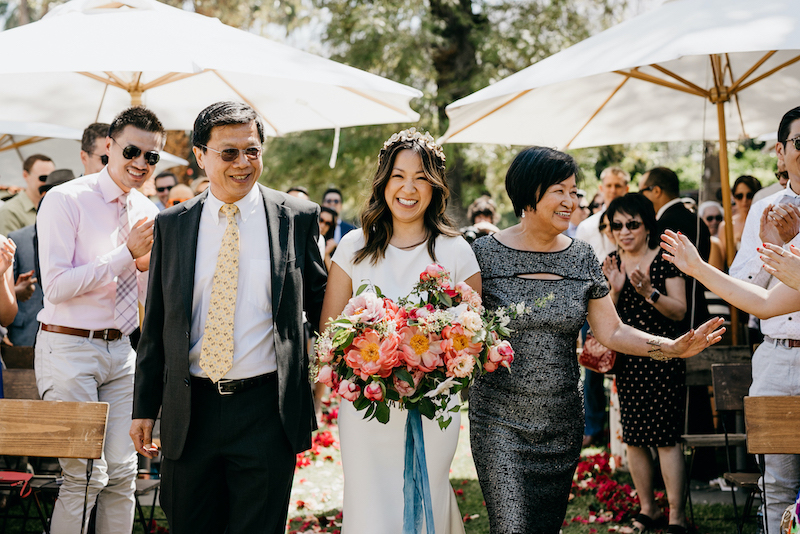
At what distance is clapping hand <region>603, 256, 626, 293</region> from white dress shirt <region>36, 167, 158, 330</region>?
3332 millimetres

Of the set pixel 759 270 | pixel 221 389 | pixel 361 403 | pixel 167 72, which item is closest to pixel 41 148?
pixel 167 72

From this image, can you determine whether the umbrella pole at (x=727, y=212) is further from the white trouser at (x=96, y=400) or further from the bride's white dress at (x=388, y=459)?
the white trouser at (x=96, y=400)

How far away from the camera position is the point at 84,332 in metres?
4.12

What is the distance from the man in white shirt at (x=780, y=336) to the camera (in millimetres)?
3934

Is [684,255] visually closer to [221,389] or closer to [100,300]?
[221,389]

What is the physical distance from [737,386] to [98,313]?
13.0 feet

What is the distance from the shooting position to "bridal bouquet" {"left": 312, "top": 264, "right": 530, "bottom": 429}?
3.09 metres

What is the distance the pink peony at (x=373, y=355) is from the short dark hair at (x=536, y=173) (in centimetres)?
120

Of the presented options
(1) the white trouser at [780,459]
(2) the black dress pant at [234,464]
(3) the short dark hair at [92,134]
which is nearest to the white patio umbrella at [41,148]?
A: (3) the short dark hair at [92,134]

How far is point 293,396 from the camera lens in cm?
338

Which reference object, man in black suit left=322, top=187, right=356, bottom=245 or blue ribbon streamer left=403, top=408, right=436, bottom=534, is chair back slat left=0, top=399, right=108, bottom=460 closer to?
blue ribbon streamer left=403, top=408, right=436, bottom=534

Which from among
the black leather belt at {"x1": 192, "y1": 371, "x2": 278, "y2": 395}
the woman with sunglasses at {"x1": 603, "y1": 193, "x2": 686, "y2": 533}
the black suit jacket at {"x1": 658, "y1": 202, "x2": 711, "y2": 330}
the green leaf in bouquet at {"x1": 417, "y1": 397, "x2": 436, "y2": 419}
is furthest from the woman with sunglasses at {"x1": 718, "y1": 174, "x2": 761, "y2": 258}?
the black leather belt at {"x1": 192, "y1": 371, "x2": 278, "y2": 395}

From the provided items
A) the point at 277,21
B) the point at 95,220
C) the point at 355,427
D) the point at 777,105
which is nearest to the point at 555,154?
the point at 355,427

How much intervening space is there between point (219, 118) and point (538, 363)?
76.6 inches
